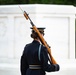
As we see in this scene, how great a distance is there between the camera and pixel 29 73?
7188 millimetres

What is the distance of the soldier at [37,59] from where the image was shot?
22.8ft

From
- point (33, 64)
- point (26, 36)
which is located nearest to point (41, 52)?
point (33, 64)

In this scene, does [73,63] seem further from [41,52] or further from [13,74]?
[41,52]

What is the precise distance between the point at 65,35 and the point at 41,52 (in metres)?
3.70

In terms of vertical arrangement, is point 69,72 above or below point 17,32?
below

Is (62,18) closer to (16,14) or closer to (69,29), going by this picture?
(69,29)

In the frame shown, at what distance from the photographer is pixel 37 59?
7055 millimetres

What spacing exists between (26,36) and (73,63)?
4.25 ft

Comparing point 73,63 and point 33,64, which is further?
point 73,63

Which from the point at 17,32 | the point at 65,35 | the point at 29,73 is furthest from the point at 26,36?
the point at 29,73

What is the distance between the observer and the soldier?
6949 mm

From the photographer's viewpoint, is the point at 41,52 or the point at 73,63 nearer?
the point at 41,52

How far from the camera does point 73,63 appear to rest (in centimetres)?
1068

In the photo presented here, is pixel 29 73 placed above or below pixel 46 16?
below
